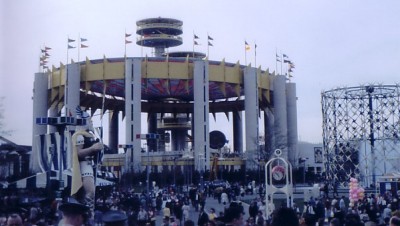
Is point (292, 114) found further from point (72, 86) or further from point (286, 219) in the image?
point (286, 219)

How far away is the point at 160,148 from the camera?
83.9m

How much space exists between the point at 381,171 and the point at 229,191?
59.2ft

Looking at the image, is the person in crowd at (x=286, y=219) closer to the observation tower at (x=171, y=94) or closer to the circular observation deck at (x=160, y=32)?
the observation tower at (x=171, y=94)

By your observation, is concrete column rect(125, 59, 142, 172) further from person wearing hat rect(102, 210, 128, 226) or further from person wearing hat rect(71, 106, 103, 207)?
person wearing hat rect(102, 210, 128, 226)

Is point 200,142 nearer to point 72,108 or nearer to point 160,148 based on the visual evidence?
point 72,108

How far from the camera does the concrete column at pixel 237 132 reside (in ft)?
257

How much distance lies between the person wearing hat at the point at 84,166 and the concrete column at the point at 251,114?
148ft

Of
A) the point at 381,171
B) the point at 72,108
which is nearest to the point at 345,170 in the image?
the point at 381,171

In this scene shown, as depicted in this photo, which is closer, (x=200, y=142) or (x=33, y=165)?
(x=33, y=165)

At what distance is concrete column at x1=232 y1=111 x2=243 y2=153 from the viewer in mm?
78375

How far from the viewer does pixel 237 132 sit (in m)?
78.9

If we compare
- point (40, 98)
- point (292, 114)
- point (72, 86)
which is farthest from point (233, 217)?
point (292, 114)

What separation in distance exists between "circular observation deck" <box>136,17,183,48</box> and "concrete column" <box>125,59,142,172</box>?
55.9ft

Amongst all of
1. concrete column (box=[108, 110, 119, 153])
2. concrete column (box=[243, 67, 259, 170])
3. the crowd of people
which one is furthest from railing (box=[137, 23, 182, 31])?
the crowd of people
